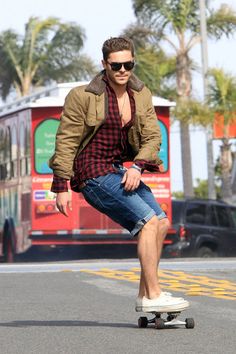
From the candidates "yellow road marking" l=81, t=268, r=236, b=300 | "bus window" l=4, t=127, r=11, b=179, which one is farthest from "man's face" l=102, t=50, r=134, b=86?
"bus window" l=4, t=127, r=11, b=179

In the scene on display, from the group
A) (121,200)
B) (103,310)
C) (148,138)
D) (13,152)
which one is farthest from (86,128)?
(13,152)

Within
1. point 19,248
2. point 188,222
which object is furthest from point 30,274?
point 188,222

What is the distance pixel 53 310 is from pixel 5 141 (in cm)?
1650

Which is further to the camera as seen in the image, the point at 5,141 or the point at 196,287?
the point at 5,141

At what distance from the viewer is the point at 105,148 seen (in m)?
9.24

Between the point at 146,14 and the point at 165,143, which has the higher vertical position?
the point at 146,14

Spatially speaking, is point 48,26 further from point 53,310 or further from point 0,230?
point 53,310

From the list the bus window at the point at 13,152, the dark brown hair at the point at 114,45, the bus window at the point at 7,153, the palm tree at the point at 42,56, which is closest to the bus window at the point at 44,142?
the bus window at the point at 13,152

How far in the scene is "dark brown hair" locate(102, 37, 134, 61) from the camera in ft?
29.9

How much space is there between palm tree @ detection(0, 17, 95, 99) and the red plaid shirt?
46.6m

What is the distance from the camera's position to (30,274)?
1655 centimetres

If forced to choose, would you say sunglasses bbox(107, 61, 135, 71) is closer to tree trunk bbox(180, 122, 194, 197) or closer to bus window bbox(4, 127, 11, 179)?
bus window bbox(4, 127, 11, 179)

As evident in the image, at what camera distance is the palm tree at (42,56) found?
56438 millimetres

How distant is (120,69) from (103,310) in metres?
2.76
